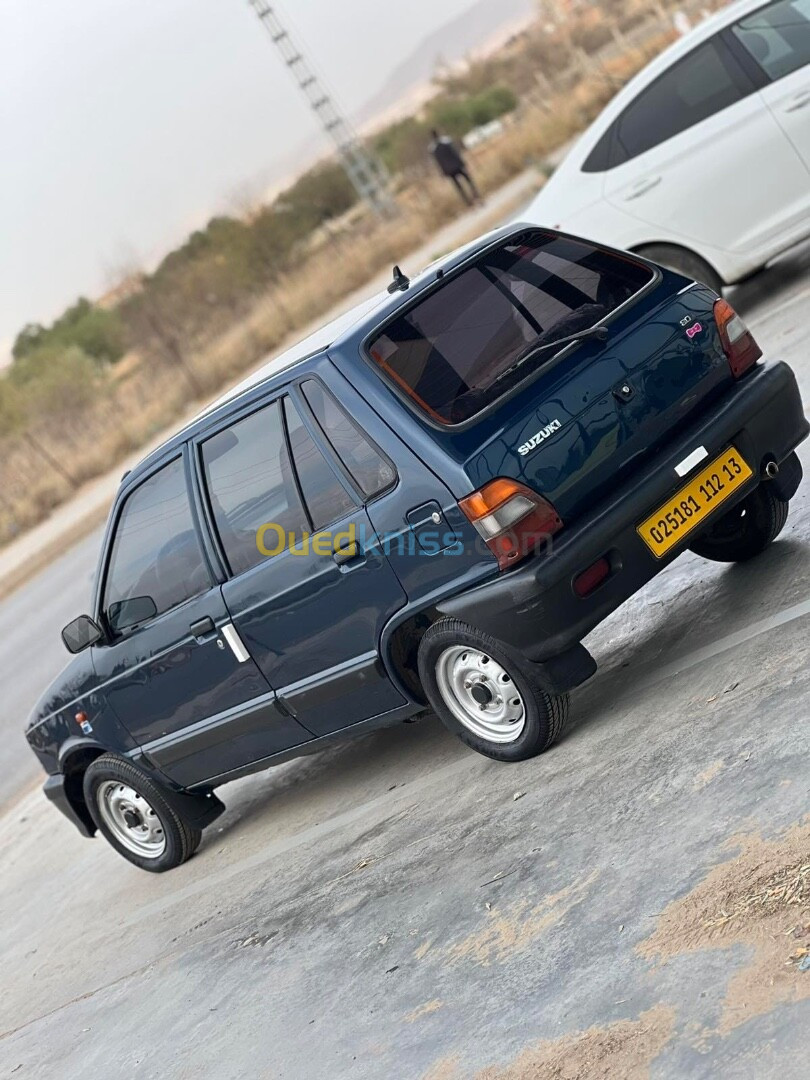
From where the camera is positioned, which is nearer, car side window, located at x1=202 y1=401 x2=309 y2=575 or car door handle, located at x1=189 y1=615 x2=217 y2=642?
car side window, located at x1=202 y1=401 x2=309 y2=575

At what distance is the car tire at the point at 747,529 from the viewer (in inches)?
241

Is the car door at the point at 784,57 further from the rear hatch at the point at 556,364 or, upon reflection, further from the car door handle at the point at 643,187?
the rear hatch at the point at 556,364

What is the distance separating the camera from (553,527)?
16.8 feet

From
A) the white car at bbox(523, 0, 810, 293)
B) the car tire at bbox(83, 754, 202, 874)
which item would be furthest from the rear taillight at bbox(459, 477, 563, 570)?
the white car at bbox(523, 0, 810, 293)

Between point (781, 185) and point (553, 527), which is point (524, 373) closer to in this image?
point (553, 527)

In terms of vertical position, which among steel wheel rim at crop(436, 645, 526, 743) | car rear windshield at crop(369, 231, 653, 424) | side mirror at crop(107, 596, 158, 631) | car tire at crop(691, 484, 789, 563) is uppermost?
car rear windshield at crop(369, 231, 653, 424)

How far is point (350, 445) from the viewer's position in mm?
5418

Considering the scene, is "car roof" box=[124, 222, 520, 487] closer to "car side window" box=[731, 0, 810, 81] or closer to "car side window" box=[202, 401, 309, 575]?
"car side window" box=[202, 401, 309, 575]

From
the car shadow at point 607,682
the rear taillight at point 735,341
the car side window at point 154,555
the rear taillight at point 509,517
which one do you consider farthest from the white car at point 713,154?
the rear taillight at point 509,517

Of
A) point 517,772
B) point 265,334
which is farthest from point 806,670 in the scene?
point 265,334

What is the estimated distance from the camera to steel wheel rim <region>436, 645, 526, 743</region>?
5.41 metres

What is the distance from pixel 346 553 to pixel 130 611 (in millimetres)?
1580

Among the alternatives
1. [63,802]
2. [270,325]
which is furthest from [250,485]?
[270,325]

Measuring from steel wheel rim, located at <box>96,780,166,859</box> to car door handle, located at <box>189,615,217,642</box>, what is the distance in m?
1.24
